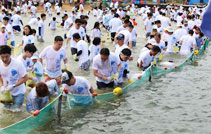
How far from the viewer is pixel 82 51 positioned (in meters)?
11.8

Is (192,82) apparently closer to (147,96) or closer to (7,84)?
(147,96)

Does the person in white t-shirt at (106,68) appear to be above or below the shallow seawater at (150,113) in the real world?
above

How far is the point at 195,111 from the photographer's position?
889 cm

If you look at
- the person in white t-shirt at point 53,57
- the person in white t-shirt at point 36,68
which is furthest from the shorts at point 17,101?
the person in white t-shirt at point 53,57

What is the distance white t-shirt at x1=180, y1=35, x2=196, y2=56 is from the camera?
49.2 feet

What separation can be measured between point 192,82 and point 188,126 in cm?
398

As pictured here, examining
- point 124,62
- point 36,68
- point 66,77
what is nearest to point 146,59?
point 124,62

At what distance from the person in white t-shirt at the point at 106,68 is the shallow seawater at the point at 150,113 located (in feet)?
1.86

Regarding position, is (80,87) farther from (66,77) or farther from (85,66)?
(85,66)

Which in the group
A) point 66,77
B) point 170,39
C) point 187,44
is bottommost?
point 66,77

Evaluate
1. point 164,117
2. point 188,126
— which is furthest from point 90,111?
point 188,126

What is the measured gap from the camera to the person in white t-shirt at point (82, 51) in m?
11.6

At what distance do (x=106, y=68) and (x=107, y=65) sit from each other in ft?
0.31

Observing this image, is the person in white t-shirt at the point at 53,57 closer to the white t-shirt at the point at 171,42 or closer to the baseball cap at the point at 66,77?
the baseball cap at the point at 66,77
